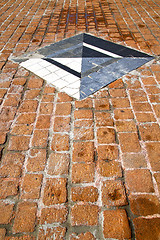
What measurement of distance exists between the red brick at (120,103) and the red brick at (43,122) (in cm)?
100

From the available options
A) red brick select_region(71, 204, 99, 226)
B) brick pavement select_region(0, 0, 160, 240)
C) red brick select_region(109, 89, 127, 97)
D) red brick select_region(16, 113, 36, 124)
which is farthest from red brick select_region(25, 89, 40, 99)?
red brick select_region(71, 204, 99, 226)

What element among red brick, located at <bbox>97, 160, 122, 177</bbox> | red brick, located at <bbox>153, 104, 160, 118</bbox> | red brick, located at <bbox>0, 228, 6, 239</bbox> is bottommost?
red brick, located at <bbox>0, 228, 6, 239</bbox>

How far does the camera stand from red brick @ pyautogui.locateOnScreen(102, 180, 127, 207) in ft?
6.68

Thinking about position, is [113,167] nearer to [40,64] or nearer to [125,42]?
[40,64]

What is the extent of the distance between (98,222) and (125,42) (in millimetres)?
3916

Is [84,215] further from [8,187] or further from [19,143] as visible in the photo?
[19,143]

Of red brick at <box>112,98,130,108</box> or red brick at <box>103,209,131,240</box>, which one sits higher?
red brick at <box>112,98,130,108</box>

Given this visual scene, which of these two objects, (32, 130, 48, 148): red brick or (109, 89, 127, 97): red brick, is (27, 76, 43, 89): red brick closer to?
(32, 130, 48, 148): red brick

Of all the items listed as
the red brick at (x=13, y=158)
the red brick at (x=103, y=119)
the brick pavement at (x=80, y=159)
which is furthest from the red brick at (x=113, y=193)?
the red brick at (x=13, y=158)

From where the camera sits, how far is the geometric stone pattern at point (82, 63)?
3.51 meters

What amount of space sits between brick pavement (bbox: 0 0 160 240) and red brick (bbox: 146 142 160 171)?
0.01 metres

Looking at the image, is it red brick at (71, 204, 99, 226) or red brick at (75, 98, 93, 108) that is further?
red brick at (75, 98, 93, 108)

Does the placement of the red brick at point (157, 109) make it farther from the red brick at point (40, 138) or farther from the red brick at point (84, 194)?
the red brick at point (40, 138)

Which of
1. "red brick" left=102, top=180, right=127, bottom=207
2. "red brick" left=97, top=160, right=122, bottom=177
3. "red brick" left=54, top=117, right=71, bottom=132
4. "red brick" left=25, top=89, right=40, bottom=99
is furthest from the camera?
"red brick" left=25, top=89, right=40, bottom=99
